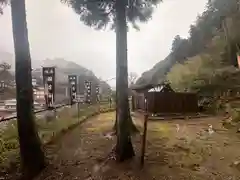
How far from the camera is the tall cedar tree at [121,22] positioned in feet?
25.7

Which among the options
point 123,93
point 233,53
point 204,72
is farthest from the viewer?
point 233,53

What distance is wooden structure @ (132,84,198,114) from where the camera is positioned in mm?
19286

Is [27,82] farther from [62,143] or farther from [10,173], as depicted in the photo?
[62,143]

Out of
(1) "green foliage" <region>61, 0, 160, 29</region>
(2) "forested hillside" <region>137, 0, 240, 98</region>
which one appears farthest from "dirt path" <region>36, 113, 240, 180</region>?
(2) "forested hillside" <region>137, 0, 240, 98</region>

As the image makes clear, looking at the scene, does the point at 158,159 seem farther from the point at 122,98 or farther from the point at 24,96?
the point at 24,96

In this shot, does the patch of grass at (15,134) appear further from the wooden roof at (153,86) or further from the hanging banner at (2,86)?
the wooden roof at (153,86)

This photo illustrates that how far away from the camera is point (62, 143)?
33.6 ft

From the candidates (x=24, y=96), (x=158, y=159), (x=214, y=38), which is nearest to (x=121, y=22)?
(x=24, y=96)

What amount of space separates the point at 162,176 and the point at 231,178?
63.0 inches

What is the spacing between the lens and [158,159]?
7832mm

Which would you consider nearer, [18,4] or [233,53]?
[18,4]

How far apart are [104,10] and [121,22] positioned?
371 cm

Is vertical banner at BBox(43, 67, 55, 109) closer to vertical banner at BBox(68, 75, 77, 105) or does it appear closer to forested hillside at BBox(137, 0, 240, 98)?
vertical banner at BBox(68, 75, 77, 105)

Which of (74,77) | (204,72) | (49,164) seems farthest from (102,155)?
(204,72)
